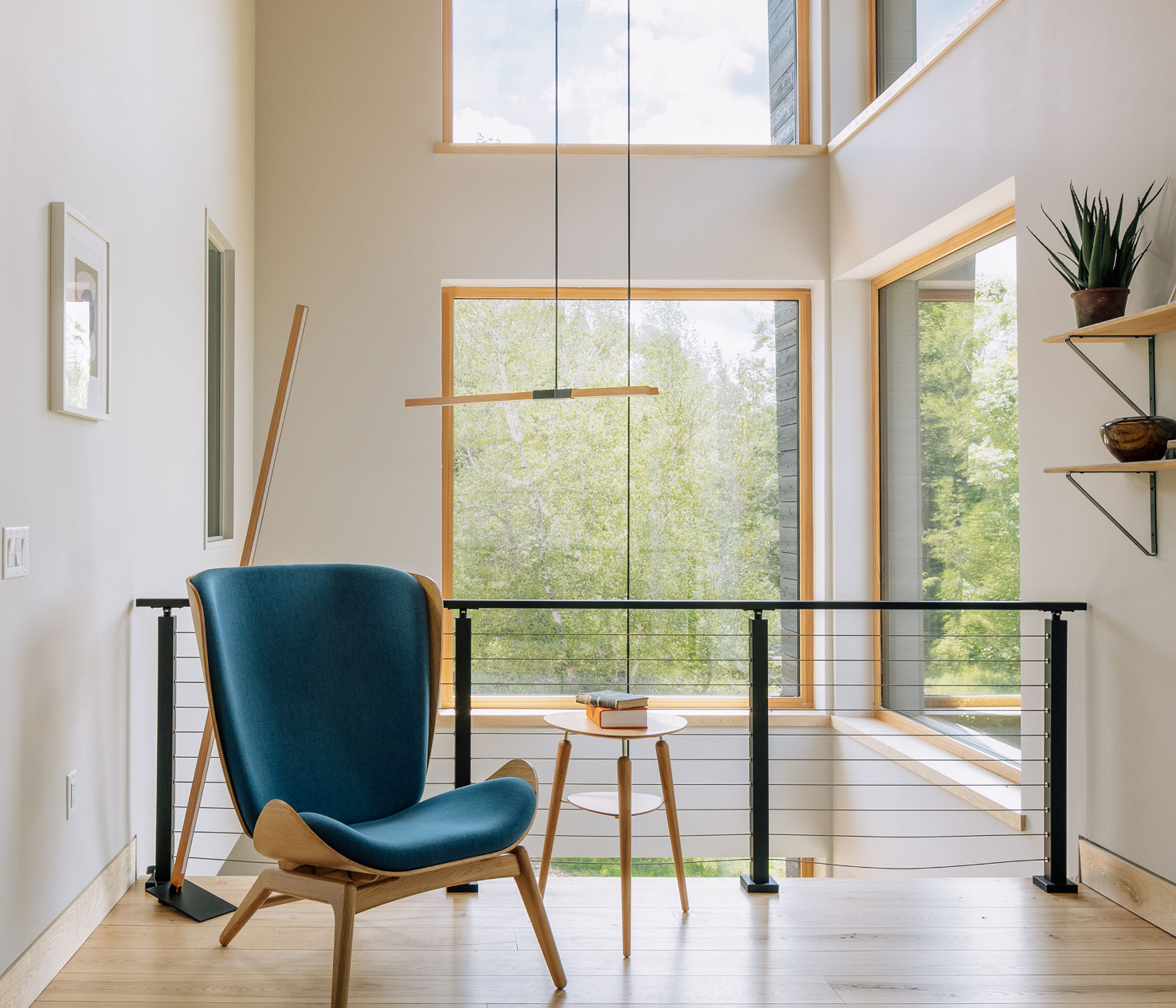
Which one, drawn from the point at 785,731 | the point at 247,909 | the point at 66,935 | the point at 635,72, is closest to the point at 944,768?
the point at 785,731

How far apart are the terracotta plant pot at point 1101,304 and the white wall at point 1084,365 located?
11 centimetres

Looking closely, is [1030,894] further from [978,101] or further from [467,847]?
[978,101]

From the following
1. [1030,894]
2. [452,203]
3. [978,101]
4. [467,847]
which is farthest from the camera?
[452,203]

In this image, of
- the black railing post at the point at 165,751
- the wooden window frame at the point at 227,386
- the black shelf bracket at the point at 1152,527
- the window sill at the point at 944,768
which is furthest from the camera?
the wooden window frame at the point at 227,386

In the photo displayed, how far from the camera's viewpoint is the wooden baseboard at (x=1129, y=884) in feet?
7.93

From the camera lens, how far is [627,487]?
14.9 feet

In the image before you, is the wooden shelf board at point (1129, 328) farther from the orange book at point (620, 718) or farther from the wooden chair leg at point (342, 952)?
the wooden chair leg at point (342, 952)

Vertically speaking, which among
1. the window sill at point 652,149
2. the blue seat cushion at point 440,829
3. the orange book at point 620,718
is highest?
the window sill at point 652,149

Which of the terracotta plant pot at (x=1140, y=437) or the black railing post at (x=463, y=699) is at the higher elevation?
the terracotta plant pot at (x=1140, y=437)

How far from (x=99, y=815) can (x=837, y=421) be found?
3.32 m

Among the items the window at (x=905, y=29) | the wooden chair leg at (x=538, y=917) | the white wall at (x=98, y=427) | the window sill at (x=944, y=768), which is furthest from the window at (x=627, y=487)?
the wooden chair leg at (x=538, y=917)

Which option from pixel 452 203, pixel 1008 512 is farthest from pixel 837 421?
pixel 452 203

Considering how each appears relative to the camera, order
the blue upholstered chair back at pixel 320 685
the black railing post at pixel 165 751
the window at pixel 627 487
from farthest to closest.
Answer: the window at pixel 627 487
the black railing post at pixel 165 751
the blue upholstered chair back at pixel 320 685

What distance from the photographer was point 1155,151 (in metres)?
2.47
